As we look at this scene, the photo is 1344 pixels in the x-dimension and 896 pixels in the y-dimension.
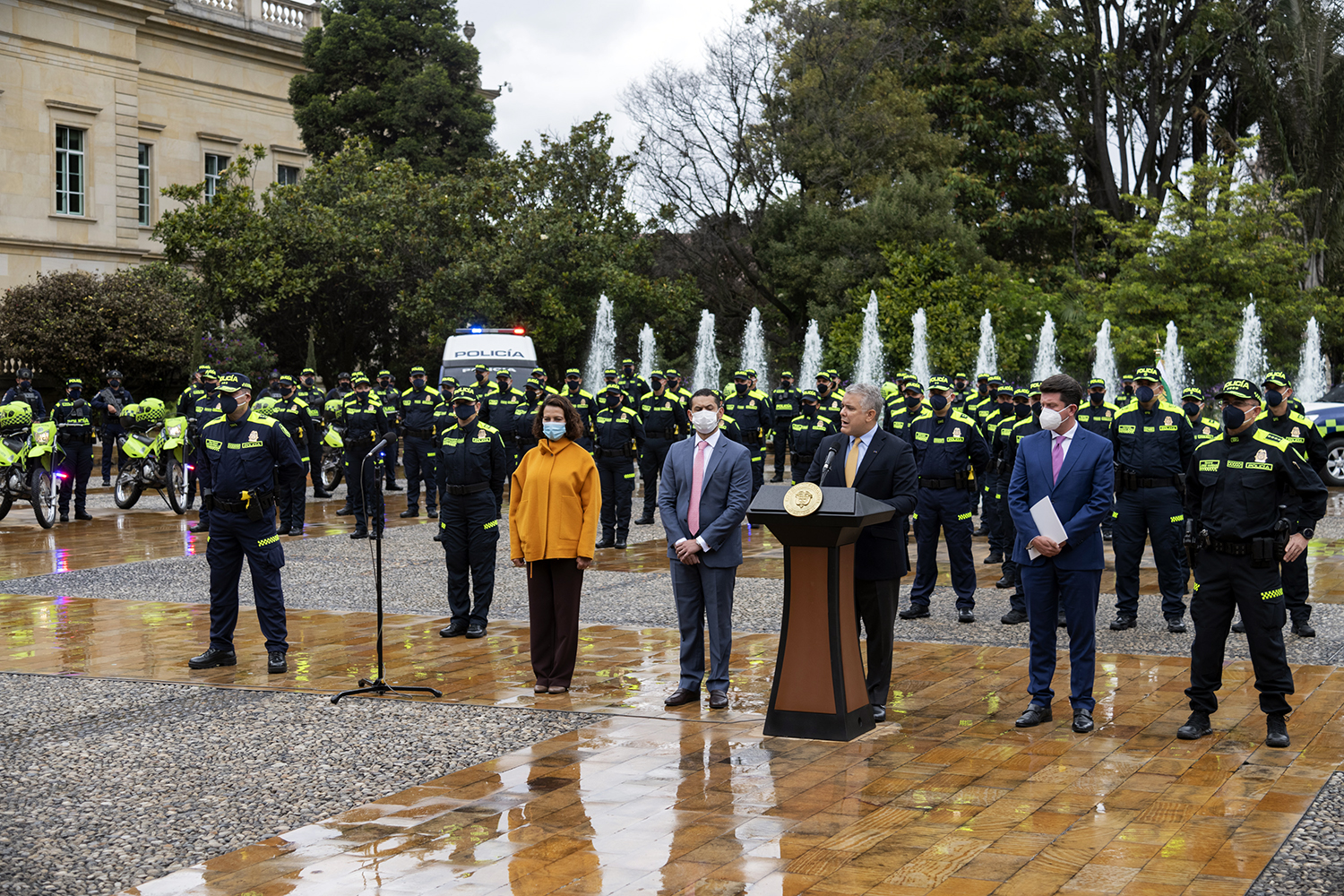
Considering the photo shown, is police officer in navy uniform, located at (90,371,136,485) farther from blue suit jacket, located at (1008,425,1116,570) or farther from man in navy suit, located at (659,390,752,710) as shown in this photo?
blue suit jacket, located at (1008,425,1116,570)

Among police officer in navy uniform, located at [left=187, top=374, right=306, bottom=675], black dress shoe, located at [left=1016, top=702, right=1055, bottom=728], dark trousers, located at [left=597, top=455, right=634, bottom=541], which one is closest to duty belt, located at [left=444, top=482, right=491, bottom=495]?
police officer in navy uniform, located at [left=187, top=374, right=306, bottom=675]

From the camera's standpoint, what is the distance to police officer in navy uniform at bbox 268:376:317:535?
58.9ft

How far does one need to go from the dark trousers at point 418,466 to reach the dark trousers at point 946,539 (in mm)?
10012

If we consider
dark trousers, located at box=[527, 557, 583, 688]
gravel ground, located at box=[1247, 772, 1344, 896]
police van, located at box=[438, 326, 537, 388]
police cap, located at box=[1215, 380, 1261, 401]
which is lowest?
gravel ground, located at box=[1247, 772, 1344, 896]

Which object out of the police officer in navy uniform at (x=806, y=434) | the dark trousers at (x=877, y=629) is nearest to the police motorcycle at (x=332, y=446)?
the police officer in navy uniform at (x=806, y=434)

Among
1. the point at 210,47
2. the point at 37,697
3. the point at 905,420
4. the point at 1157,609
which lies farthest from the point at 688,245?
the point at 37,697

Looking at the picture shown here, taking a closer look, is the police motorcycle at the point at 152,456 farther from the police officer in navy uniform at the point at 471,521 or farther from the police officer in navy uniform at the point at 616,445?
the police officer in navy uniform at the point at 471,521

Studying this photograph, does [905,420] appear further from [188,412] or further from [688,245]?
[688,245]

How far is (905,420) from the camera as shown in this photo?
14.6 meters

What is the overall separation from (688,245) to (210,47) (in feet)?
53.6

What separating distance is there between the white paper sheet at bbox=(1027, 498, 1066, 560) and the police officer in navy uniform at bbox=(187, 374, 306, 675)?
16.3 ft

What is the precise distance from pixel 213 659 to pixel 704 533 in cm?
367

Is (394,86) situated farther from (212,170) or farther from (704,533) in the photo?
(704,533)

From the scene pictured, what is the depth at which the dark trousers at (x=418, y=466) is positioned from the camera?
1992 centimetres
